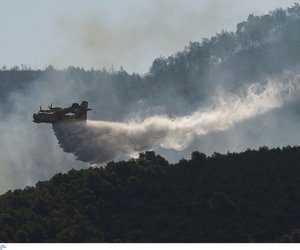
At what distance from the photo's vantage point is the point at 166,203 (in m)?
135

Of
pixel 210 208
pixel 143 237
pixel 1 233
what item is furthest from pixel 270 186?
pixel 1 233

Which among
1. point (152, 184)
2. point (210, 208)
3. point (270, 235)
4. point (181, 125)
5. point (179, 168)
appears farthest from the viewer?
point (181, 125)

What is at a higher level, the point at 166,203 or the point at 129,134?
the point at 129,134

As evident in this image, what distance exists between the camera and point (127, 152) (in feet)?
518

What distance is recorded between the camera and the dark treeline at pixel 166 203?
404ft

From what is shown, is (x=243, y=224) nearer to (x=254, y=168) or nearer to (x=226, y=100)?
(x=254, y=168)

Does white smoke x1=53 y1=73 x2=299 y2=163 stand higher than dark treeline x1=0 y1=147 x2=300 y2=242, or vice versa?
white smoke x1=53 y1=73 x2=299 y2=163

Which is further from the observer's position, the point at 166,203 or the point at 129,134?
the point at 129,134

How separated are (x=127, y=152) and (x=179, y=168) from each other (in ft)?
30.6

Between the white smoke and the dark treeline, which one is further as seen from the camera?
the white smoke

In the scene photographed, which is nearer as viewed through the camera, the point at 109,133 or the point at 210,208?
the point at 210,208

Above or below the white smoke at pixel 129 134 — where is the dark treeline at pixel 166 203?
below

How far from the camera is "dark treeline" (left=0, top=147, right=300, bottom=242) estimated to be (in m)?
123

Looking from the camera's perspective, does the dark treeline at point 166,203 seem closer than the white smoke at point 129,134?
Yes
